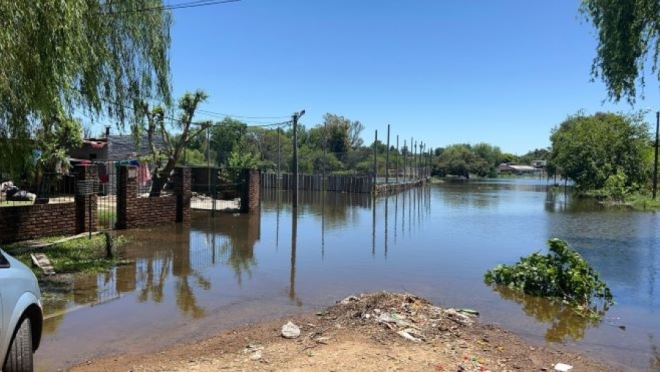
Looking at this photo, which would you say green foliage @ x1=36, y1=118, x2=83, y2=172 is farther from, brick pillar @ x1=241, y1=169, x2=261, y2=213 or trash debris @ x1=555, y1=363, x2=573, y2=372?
trash debris @ x1=555, y1=363, x2=573, y2=372

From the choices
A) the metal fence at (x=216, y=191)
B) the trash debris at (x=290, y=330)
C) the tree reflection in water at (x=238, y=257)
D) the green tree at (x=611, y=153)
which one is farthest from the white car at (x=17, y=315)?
the green tree at (x=611, y=153)

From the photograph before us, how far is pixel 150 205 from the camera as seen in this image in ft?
55.3

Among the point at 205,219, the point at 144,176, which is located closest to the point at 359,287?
the point at 205,219

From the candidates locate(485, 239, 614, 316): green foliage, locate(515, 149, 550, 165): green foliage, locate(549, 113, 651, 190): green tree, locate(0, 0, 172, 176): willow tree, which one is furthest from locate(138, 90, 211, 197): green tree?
locate(515, 149, 550, 165): green foliage

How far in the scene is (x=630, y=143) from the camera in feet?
138

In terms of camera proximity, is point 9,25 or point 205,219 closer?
point 9,25

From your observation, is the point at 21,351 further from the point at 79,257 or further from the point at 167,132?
the point at 167,132

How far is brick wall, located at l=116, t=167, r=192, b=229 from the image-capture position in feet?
51.8

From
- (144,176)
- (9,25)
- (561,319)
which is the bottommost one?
(561,319)

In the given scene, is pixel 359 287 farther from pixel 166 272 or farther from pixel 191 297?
pixel 166 272

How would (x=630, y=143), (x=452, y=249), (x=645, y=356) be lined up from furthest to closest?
(x=630, y=143) < (x=452, y=249) < (x=645, y=356)

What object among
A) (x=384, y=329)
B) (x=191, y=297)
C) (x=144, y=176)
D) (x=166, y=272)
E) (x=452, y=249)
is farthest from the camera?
(x=144, y=176)

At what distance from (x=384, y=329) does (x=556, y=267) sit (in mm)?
5077

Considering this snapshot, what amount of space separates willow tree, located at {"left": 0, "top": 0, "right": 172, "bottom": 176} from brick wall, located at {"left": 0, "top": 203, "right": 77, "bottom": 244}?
10.2ft
